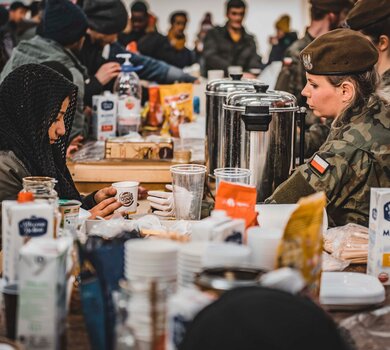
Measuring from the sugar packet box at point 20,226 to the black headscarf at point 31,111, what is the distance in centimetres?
117

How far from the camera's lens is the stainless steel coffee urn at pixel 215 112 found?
3.61 m

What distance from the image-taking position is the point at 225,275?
1444mm

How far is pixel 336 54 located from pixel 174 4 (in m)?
15.7

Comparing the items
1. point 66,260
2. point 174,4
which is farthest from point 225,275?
point 174,4

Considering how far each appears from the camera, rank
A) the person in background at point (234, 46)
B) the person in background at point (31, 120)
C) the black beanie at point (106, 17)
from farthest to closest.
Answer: the person in background at point (234, 46) → the black beanie at point (106, 17) → the person in background at point (31, 120)

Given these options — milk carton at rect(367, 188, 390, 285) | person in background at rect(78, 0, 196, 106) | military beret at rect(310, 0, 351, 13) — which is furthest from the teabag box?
military beret at rect(310, 0, 351, 13)

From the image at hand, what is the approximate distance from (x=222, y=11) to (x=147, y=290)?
56.2ft

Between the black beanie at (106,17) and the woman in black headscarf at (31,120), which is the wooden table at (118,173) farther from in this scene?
the black beanie at (106,17)

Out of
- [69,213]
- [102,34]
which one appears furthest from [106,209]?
[102,34]

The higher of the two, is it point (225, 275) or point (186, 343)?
point (225, 275)

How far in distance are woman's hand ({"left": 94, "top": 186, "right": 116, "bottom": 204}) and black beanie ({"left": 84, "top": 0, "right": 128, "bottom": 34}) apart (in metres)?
2.73

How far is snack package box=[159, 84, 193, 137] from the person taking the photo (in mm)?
4887

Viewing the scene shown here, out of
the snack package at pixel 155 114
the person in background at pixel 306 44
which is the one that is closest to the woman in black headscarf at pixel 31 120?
the snack package at pixel 155 114

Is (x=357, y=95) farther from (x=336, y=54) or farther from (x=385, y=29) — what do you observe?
(x=385, y=29)
